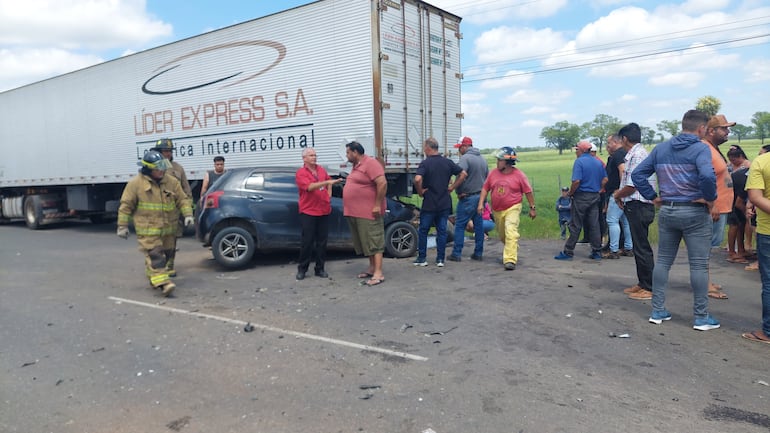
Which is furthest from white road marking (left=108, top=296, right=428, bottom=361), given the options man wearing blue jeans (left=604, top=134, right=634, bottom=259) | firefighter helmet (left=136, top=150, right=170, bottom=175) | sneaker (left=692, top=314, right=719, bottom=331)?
man wearing blue jeans (left=604, top=134, right=634, bottom=259)

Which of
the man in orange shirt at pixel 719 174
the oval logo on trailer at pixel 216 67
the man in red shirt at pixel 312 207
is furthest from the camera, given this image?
the oval logo on trailer at pixel 216 67

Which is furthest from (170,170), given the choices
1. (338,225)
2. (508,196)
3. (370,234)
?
(508,196)

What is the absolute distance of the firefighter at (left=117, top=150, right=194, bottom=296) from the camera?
6.42m

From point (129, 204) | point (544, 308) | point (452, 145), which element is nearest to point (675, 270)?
point (544, 308)

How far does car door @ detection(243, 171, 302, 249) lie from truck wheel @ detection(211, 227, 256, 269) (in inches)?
7.8

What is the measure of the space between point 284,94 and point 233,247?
3492 mm

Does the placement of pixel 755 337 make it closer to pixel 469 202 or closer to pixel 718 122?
pixel 718 122

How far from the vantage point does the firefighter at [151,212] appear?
6.42 meters

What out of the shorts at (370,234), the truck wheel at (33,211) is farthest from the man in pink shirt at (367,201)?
the truck wheel at (33,211)

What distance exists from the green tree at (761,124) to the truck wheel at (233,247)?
64.3 metres

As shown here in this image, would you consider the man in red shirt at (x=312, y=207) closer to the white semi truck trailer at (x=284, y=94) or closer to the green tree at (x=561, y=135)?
the white semi truck trailer at (x=284, y=94)

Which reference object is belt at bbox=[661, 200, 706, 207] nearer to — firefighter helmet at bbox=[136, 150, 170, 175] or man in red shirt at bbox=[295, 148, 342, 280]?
man in red shirt at bbox=[295, 148, 342, 280]

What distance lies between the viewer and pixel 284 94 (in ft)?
33.2

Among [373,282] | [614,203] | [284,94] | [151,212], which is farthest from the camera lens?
[284,94]
